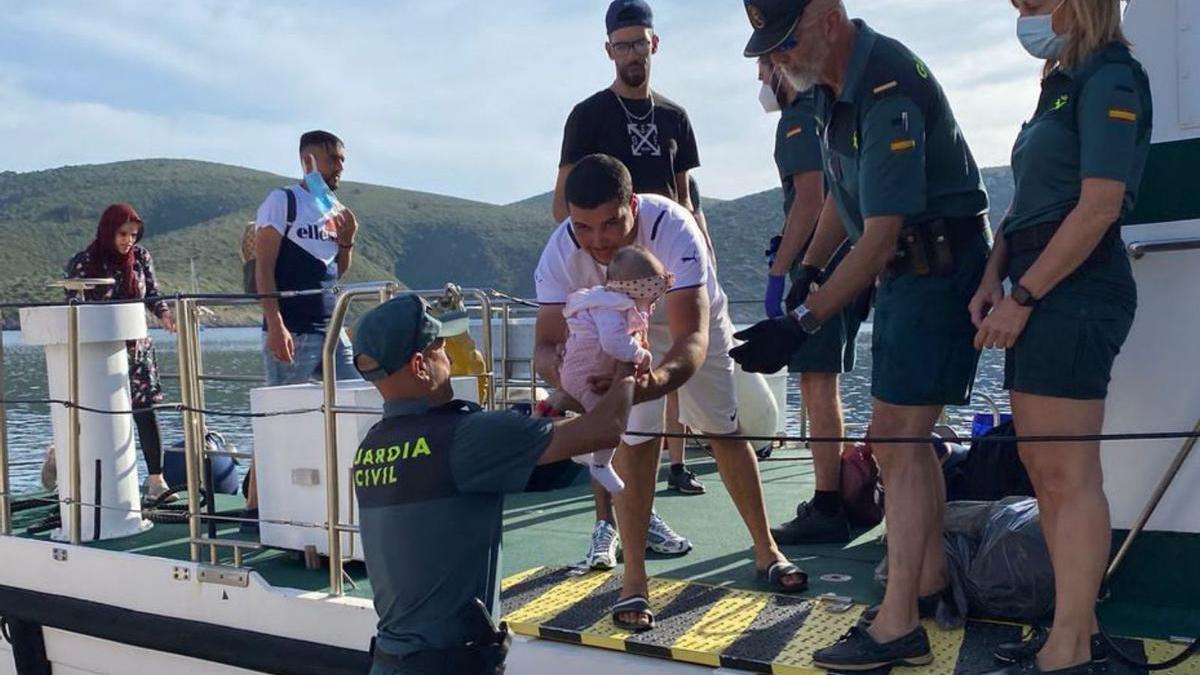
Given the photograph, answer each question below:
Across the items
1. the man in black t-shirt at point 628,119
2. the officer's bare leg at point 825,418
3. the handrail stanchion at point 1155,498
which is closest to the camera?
the handrail stanchion at point 1155,498

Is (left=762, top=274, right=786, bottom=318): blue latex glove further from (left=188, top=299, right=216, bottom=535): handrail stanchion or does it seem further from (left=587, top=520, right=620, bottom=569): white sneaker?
(left=188, top=299, right=216, bottom=535): handrail stanchion

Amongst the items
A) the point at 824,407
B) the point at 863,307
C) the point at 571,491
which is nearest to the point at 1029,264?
the point at 863,307

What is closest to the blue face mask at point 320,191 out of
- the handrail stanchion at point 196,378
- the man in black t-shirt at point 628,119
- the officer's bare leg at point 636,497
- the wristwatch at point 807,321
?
the handrail stanchion at point 196,378

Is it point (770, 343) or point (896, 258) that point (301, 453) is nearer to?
point (770, 343)

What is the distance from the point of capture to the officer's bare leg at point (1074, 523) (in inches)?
95.0

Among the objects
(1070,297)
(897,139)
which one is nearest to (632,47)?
(897,139)

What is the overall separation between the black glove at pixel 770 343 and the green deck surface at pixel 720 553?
0.98 m

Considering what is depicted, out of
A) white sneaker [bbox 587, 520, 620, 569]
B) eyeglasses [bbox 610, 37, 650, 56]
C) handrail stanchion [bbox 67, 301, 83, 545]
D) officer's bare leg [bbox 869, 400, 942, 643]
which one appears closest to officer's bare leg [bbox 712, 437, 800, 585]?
white sneaker [bbox 587, 520, 620, 569]

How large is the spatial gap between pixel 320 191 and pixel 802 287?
270 centimetres

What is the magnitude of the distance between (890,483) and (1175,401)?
0.82 meters

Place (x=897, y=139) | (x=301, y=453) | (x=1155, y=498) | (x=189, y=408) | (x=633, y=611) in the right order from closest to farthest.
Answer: (x=897, y=139)
(x=1155, y=498)
(x=633, y=611)
(x=189, y=408)
(x=301, y=453)

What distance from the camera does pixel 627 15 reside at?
4191 mm

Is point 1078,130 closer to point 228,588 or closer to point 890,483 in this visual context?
point 890,483

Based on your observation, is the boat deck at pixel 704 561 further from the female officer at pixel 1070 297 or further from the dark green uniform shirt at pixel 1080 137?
the dark green uniform shirt at pixel 1080 137
